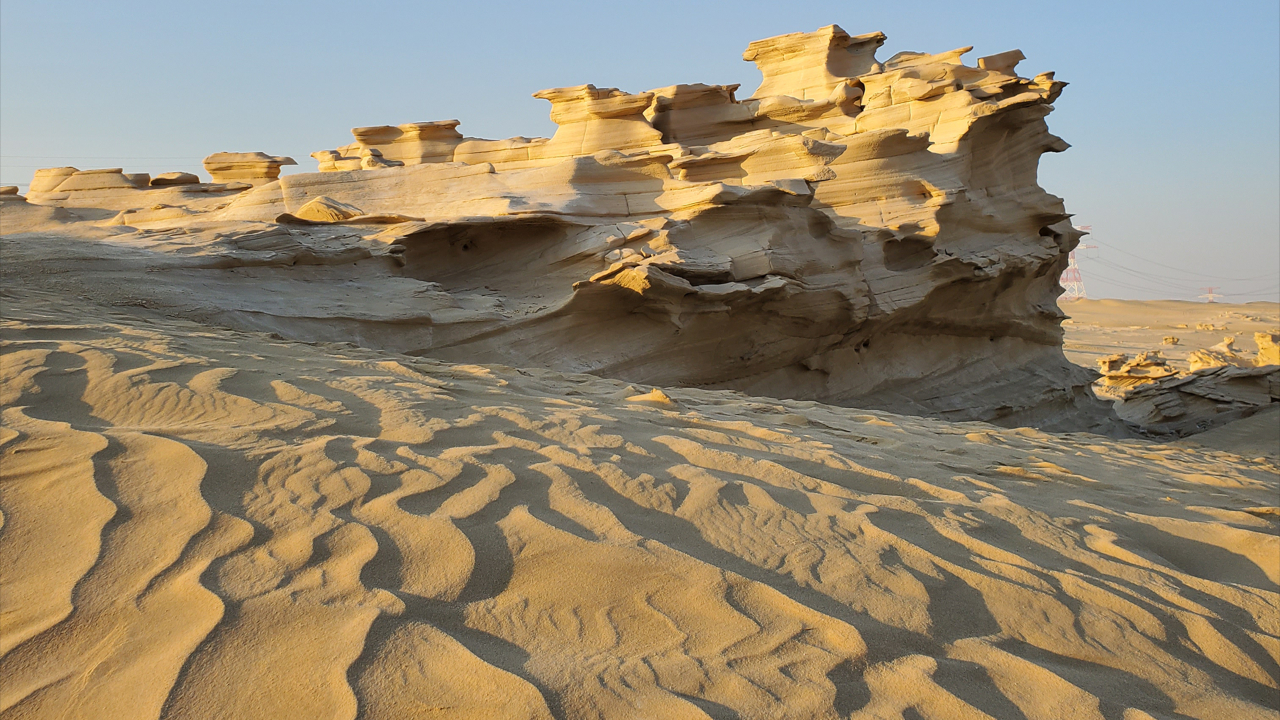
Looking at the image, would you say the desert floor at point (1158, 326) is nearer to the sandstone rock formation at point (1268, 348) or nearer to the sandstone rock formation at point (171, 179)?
the sandstone rock formation at point (1268, 348)

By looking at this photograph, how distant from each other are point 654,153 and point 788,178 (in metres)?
1.66

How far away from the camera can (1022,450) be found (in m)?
4.76

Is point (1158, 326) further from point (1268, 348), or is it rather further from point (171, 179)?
point (171, 179)

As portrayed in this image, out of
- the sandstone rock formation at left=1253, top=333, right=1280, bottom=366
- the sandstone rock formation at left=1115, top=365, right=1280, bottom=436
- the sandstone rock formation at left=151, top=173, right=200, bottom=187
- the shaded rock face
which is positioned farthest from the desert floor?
the sandstone rock formation at left=151, top=173, right=200, bottom=187

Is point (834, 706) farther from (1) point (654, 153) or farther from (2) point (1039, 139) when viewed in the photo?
(2) point (1039, 139)

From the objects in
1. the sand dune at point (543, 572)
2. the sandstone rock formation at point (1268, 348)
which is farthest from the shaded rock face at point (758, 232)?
the sandstone rock formation at point (1268, 348)

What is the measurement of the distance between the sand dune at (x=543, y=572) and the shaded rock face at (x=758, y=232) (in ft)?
13.8

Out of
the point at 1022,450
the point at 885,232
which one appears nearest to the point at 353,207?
the point at 885,232

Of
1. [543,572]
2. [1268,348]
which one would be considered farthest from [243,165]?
[1268,348]

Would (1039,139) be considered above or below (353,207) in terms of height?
above

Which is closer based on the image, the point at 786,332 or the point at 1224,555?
the point at 1224,555

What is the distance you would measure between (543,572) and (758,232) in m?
7.73

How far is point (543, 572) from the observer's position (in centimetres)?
191

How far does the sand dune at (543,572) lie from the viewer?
4.94 ft
